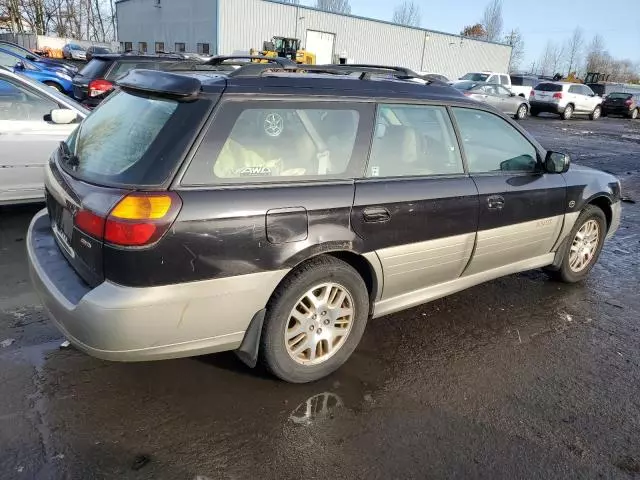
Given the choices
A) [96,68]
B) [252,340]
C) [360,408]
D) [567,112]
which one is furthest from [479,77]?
[252,340]

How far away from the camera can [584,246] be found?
476 cm

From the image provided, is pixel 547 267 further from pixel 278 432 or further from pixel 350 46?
pixel 350 46

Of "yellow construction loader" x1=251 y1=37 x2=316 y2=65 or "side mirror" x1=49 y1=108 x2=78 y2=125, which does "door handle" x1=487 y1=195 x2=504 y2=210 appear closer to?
"side mirror" x1=49 y1=108 x2=78 y2=125

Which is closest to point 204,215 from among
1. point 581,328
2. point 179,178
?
point 179,178

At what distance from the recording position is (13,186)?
5.34 meters

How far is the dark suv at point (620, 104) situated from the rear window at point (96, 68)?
28948 millimetres

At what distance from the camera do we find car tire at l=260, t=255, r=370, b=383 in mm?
2793

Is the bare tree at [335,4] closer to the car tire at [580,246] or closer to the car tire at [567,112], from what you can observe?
the car tire at [567,112]

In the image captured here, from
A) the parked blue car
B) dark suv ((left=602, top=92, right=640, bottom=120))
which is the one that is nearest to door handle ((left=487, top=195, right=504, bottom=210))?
the parked blue car

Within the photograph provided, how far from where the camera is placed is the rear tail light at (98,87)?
33.4ft

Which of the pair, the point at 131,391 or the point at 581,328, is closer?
the point at 131,391

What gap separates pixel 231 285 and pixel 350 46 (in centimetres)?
4304

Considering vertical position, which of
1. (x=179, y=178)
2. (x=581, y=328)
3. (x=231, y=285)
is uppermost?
(x=179, y=178)

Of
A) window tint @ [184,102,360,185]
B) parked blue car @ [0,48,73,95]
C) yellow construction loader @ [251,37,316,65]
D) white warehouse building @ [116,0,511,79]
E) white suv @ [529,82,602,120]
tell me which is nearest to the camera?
window tint @ [184,102,360,185]
